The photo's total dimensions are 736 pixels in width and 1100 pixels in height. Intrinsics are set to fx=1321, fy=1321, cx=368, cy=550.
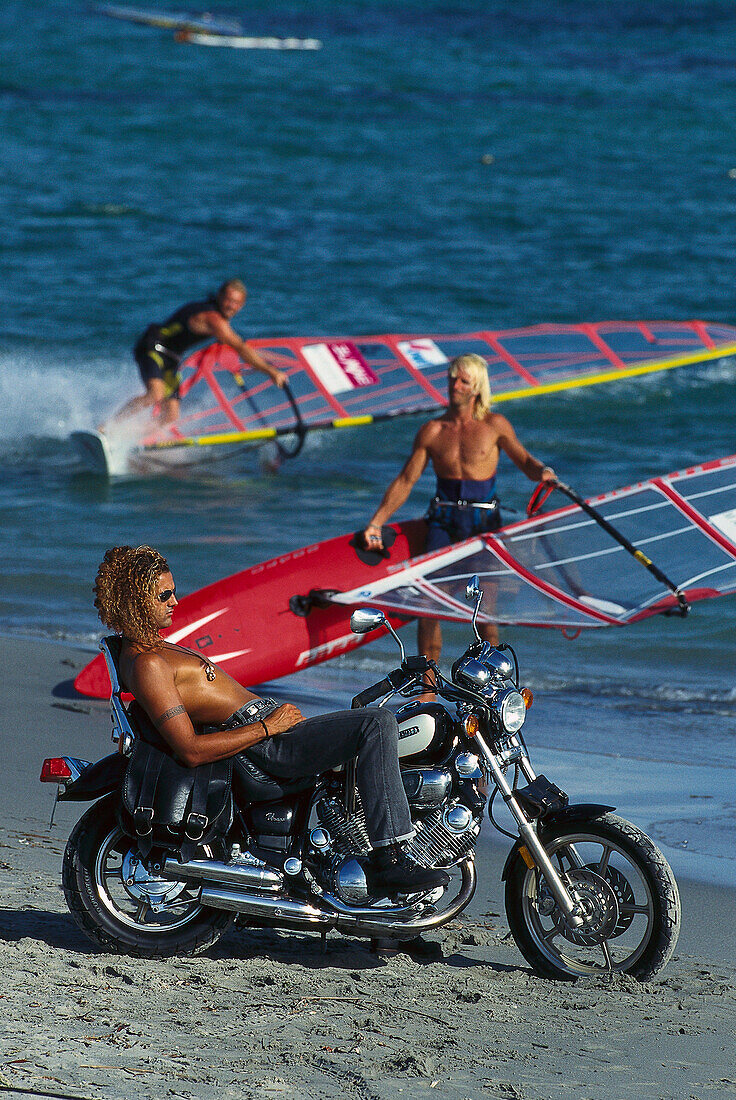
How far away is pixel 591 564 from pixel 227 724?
4.49m

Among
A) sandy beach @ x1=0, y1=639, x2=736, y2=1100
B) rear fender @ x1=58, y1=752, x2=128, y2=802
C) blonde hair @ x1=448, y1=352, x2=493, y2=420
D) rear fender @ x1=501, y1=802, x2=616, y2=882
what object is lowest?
sandy beach @ x1=0, y1=639, x2=736, y2=1100

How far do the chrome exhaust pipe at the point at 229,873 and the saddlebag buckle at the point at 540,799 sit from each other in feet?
2.36

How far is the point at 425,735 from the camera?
12.3 feet

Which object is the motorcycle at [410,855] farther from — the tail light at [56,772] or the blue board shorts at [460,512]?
the blue board shorts at [460,512]

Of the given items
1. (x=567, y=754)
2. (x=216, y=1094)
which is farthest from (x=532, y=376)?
(x=216, y=1094)

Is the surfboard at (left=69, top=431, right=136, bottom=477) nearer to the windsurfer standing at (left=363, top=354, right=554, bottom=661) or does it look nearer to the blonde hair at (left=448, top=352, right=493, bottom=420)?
the windsurfer standing at (left=363, top=354, right=554, bottom=661)

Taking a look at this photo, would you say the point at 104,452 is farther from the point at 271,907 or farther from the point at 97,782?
the point at 271,907

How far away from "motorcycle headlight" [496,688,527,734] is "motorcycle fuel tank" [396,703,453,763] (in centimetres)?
17

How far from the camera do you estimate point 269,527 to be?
433 inches

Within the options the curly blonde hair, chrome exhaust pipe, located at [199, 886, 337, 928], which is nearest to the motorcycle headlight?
chrome exhaust pipe, located at [199, 886, 337, 928]

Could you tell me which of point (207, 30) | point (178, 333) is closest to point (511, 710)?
point (178, 333)

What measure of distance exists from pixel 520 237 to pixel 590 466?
11005 mm

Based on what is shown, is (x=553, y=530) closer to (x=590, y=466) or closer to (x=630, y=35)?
(x=590, y=466)

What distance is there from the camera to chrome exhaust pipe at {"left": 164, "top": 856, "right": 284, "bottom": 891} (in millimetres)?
3633
